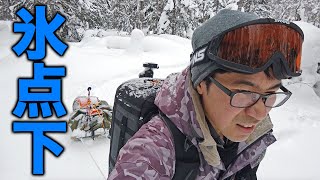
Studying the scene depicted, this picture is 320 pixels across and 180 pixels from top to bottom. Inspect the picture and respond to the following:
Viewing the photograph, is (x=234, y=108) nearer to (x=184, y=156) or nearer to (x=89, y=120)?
(x=184, y=156)

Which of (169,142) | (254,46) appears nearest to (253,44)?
(254,46)

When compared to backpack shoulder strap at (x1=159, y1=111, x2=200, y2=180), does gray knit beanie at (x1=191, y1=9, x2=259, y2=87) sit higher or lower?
higher

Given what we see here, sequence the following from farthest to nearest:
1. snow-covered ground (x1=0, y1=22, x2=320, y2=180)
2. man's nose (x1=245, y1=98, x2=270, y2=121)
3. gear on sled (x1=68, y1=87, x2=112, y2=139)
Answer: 1. gear on sled (x1=68, y1=87, x2=112, y2=139)
2. snow-covered ground (x1=0, y1=22, x2=320, y2=180)
3. man's nose (x1=245, y1=98, x2=270, y2=121)

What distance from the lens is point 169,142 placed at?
162cm

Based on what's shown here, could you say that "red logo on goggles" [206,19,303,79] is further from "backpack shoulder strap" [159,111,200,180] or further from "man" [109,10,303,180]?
"backpack shoulder strap" [159,111,200,180]

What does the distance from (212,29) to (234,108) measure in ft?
1.42

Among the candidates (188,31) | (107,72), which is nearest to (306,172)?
(107,72)

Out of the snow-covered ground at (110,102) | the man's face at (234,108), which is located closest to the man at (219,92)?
the man's face at (234,108)

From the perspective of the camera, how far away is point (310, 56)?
920cm

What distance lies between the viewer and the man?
58.1 inches

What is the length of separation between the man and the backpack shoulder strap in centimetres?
2

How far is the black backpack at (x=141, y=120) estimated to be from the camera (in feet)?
5.35

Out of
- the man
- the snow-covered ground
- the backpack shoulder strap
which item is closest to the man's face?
the man

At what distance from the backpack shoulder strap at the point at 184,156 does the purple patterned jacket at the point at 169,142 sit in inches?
0.9
